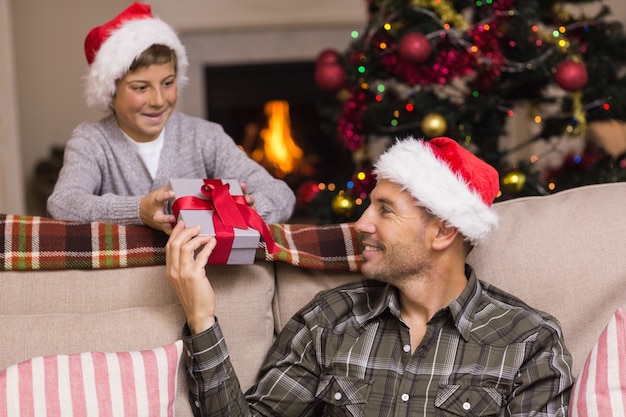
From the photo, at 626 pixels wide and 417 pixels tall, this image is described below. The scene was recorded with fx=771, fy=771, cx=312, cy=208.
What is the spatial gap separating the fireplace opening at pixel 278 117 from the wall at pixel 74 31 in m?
0.13

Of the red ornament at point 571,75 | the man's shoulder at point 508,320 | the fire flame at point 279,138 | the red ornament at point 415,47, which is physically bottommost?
the man's shoulder at point 508,320

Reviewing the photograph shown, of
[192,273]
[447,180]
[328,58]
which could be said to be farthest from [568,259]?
[328,58]

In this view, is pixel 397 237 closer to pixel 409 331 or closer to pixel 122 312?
pixel 409 331

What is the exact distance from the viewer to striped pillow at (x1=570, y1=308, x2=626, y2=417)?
1.42 metres

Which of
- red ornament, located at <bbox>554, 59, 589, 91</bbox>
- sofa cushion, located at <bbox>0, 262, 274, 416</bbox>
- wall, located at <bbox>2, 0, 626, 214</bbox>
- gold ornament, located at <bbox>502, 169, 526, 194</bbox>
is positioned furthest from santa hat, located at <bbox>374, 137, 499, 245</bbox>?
wall, located at <bbox>2, 0, 626, 214</bbox>

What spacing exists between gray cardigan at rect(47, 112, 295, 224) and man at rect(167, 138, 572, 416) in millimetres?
345

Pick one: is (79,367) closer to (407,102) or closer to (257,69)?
(407,102)

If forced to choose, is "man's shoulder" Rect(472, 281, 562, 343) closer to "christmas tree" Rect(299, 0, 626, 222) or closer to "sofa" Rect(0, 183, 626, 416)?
"sofa" Rect(0, 183, 626, 416)

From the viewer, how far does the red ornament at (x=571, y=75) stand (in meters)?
2.75

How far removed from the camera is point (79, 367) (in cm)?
141

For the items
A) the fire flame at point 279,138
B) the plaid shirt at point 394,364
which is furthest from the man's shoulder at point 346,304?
the fire flame at point 279,138

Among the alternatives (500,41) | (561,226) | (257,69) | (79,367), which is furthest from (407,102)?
(257,69)

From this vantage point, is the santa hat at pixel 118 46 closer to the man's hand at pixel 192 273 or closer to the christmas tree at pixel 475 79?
the man's hand at pixel 192 273

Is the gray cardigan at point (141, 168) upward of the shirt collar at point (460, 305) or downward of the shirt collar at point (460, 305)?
upward
